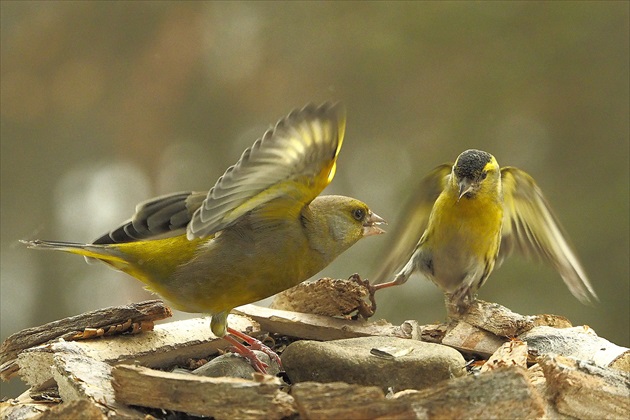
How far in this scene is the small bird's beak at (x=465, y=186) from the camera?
394cm

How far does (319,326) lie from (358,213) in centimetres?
48

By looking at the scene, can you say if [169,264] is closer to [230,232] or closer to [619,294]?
[230,232]

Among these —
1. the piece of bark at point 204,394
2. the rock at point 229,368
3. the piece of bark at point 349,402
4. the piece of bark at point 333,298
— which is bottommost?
the piece of bark at point 349,402

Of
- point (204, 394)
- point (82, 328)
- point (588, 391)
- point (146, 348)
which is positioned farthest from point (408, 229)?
point (204, 394)

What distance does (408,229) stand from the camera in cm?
454

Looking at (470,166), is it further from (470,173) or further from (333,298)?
(333,298)

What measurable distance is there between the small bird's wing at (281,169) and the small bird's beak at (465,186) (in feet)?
3.36

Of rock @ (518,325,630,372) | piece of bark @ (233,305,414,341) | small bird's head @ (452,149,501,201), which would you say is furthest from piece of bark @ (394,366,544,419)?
small bird's head @ (452,149,501,201)

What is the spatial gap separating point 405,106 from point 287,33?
0.93 m

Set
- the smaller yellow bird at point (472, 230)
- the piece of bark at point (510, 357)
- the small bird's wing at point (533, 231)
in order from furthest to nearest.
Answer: the small bird's wing at point (533, 231) < the smaller yellow bird at point (472, 230) < the piece of bark at point (510, 357)

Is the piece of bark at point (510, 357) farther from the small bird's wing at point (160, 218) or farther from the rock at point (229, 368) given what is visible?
the small bird's wing at point (160, 218)

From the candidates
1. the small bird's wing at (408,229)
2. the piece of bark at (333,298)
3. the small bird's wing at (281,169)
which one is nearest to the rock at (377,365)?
the small bird's wing at (281,169)

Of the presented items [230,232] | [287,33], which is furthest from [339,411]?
[287,33]

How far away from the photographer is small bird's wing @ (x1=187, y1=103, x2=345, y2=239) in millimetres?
2684
